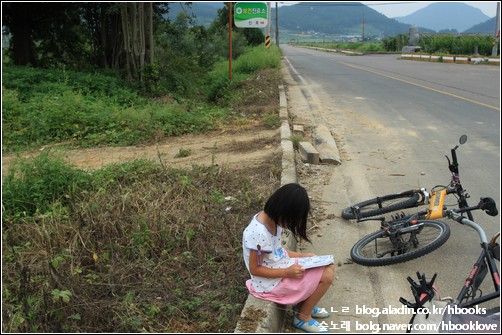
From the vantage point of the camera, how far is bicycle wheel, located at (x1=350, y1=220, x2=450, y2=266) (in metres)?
4.01

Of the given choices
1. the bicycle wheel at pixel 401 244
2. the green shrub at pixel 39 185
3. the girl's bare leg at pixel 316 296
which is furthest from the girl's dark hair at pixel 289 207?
the green shrub at pixel 39 185

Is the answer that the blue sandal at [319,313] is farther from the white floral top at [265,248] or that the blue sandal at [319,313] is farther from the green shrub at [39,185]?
the green shrub at [39,185]

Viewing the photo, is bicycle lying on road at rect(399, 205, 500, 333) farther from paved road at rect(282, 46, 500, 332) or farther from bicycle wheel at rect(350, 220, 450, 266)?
bicycle wheel at rect(350, 220, 450, 266)

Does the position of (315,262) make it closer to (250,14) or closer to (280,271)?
(280,271)

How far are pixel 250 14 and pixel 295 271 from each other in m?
14.9

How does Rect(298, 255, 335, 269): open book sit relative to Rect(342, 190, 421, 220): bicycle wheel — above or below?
above

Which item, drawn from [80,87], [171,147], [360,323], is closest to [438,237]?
[360,323]

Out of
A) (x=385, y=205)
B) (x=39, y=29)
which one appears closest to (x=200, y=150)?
(x=385, y=205)

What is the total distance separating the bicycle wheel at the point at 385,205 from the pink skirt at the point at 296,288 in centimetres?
193

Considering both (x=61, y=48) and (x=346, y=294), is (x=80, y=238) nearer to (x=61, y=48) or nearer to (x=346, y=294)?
(x=346, y=294)

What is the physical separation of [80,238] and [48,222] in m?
0.69

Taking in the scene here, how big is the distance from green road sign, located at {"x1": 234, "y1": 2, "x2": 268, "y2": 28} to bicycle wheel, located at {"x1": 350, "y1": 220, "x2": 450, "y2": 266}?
13.8m

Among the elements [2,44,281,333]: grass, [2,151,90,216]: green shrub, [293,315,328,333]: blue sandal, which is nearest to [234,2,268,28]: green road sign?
[2,44,281,333]: grass

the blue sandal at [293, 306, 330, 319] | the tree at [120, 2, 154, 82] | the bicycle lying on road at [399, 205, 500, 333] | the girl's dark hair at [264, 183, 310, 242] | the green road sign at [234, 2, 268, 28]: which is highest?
the green road sign at [234, 2, 268, 28]
